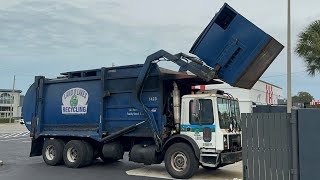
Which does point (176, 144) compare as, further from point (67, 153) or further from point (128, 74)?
point (67, 153)

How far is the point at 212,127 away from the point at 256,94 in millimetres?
37258

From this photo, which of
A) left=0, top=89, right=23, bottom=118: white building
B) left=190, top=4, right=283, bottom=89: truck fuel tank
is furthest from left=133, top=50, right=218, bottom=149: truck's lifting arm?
left=0, top=89, right=23, bottom=118: white building

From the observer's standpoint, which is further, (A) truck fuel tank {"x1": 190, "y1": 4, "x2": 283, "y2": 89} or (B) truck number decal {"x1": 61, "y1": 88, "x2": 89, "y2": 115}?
(B) truck number decal {"x1": 61, "y1": 88, "x2": 89, "y2": 115}

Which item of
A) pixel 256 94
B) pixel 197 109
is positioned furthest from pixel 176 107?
pixel 256 94

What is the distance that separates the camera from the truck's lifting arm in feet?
38.0

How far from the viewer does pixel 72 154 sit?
13.9 meters

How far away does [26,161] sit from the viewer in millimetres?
15773

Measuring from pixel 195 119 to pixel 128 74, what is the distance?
289cm

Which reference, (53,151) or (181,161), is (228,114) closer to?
(181,161)

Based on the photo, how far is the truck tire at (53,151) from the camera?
14188 mm

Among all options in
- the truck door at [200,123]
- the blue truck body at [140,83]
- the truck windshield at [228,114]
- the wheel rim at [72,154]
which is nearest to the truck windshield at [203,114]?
the truck door at [200,123]

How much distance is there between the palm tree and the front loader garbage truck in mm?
10222

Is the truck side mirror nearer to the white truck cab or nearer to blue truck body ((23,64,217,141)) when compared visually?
the white truck cab

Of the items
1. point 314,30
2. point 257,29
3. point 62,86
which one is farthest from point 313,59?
point 62,86
